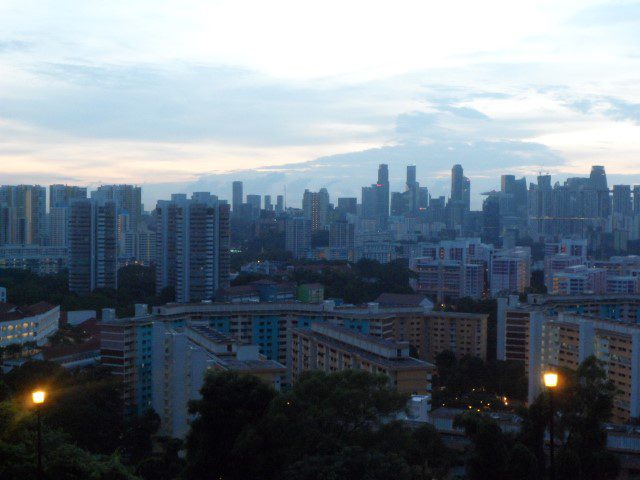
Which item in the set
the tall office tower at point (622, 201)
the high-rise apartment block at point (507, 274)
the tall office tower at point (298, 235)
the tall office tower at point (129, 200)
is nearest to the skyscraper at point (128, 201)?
the tall office tower at point (129, 200)

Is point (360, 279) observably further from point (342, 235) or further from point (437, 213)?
point (437, 213)

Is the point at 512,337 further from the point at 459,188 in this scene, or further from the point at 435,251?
the point at 459,188

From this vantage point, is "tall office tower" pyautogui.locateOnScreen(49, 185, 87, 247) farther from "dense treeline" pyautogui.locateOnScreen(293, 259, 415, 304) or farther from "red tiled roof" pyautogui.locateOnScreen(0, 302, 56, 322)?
"red tiled roof" pyautogui.locateOnScreen(0, 302, 56, 322)

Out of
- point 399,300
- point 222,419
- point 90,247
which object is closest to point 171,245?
point 90,247

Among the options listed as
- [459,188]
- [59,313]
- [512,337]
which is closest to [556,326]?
[512,337]

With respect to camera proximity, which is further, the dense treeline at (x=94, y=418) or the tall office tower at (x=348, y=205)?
the tall office tower at (x=348, y=205)

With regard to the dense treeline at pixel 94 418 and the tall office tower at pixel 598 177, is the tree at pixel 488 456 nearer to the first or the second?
the dense treeline at pixel 94 418

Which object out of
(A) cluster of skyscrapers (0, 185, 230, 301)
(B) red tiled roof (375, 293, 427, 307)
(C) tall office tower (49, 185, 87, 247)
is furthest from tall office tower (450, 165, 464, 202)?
(B) red tiled roof (375, 293, 427, 307)
